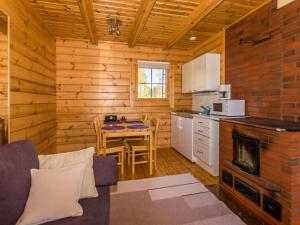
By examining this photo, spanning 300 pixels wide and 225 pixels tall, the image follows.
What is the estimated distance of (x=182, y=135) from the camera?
4121 millimetres

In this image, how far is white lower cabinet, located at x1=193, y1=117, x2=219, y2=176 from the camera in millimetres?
3008

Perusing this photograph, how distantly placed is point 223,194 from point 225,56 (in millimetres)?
2519

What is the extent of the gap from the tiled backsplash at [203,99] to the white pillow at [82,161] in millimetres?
3049

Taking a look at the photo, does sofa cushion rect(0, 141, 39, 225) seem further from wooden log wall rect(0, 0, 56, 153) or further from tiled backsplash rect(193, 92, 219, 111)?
tiled backsplash rect(193, 92, 219, 111)

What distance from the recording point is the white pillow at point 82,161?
147 centimetres

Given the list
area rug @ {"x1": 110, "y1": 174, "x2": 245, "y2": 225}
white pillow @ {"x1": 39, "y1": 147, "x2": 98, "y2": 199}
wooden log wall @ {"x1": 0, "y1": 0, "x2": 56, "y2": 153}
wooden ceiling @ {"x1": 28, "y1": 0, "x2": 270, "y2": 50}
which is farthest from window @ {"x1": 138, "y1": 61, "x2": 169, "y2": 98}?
white pillow @ {"x1": 39, "y1": 147, "x2": 98, "y2": 199}

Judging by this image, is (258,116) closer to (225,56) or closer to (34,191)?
(225,56)

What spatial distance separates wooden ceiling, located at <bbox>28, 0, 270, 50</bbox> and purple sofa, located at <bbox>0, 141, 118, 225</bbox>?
83.9 inches

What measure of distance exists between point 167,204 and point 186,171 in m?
1.13

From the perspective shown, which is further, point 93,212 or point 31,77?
point 31,77

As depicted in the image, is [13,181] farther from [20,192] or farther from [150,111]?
[150,111]

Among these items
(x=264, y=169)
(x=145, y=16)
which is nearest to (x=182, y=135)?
(x=264, y=169)

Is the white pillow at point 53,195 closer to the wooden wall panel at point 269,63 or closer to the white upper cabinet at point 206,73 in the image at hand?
the wooden wall panel at point 269,63

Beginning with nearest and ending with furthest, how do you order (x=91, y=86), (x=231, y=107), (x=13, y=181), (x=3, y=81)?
(x=13, y=181), (x=3, y=81), (x=231, y=107), (x=91, y=86)
